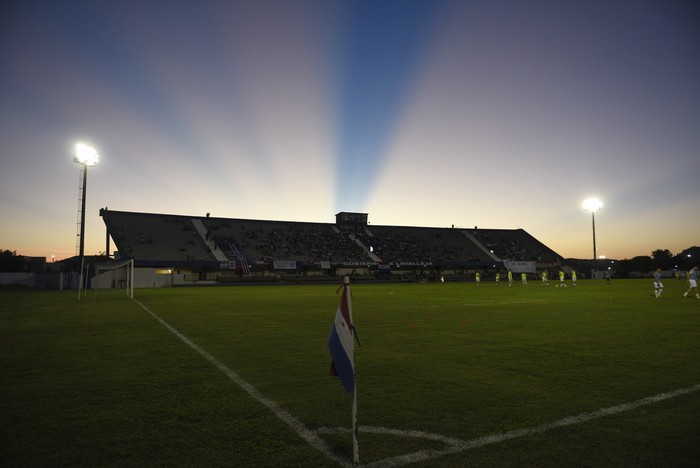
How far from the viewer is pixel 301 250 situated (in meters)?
66.2

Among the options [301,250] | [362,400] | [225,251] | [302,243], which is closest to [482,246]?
[302,243]

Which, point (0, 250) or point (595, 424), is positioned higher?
point (0, 250)

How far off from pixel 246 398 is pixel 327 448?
1.94m

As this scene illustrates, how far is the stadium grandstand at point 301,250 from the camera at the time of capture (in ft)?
181

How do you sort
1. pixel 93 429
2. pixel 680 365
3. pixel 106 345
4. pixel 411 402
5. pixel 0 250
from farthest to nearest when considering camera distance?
1. pixel 0 250
2. pixel 106 345
3. pixel 680 365
4. pixel 411 402
5. pixel 93 429

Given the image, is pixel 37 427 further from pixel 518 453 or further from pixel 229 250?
pixel 229 250

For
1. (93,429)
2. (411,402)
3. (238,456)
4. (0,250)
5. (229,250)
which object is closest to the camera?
(238,456)

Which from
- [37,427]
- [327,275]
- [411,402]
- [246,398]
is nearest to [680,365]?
[411,402]

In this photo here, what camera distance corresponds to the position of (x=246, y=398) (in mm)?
5488

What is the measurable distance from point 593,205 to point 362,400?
6000 cm

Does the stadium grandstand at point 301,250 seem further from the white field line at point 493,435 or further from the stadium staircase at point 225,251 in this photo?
the white field line at point 493,435

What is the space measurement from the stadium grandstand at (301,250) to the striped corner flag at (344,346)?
49321 mm

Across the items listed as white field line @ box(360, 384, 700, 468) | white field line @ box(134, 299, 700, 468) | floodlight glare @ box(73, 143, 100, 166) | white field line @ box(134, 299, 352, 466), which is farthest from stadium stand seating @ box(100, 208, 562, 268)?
white field line @ box(360, 384, 700, 468)

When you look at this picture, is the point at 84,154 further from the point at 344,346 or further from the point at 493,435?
the point at 493,435
